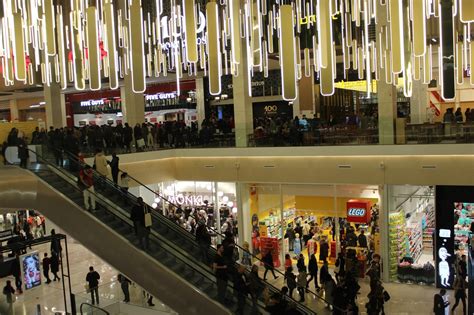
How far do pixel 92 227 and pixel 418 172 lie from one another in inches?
371

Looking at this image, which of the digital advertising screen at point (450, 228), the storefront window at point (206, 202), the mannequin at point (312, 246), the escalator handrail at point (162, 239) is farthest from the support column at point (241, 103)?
the escalator handrail at point (162, 239)

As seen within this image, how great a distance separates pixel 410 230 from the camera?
53.9 ft

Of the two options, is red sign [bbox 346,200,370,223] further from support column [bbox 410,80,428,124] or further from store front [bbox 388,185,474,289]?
support column [bbox 410,80,428,124]

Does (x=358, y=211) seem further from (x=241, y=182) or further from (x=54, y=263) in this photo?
(x=54, y=263)

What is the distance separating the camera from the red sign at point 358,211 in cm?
1641

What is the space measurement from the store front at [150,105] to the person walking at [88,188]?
1765 centimetres

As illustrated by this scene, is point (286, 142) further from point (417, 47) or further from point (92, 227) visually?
point (417, 47)

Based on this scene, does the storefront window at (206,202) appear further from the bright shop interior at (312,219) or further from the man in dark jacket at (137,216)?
the man in dark jacket at (137,216)

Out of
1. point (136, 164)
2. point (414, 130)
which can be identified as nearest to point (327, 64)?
point (414, 130)

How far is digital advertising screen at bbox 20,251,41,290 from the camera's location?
15742 mm

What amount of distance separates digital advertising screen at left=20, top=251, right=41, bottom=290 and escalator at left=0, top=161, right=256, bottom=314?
371cm

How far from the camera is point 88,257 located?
20.7 meters

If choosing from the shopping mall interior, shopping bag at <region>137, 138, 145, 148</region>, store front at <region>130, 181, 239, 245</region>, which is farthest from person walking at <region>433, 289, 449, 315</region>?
shopping bag at <region>137, 138, 145, 148</region>

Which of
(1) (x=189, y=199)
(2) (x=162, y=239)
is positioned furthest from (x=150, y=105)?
(2) (x=162, y=239)
